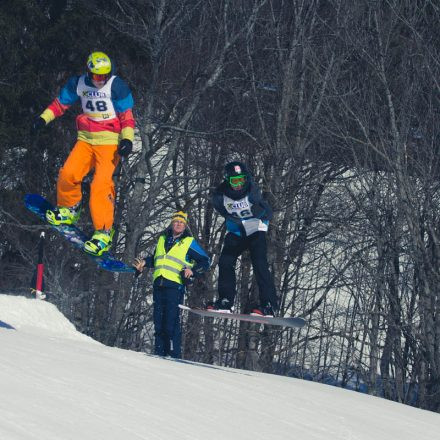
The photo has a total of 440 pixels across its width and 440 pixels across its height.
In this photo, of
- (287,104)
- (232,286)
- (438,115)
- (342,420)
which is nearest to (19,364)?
(342,420)

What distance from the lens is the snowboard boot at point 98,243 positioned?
39.6 ft

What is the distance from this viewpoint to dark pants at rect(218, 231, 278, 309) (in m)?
11.1

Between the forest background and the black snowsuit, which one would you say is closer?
the black snowsuit

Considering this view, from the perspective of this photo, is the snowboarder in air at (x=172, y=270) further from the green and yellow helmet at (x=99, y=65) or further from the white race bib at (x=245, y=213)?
the green and yellow helmet at (x=99, y=65)

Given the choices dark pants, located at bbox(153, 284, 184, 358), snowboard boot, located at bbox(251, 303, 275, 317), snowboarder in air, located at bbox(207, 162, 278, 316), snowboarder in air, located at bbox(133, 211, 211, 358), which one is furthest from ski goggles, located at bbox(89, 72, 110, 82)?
snowboard boot, located at bbox(251, 303, 275, 317)

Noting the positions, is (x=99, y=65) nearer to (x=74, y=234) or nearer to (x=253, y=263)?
(x=74, y=234)

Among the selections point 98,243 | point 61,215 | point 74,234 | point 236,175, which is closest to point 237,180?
point 236,175

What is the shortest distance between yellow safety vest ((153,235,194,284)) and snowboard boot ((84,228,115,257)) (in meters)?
0.80

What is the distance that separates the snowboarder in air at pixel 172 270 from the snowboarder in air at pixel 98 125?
770 millimetres

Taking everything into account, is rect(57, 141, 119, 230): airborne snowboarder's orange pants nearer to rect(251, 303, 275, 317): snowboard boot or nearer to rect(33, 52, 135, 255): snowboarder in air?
rect(33, 52, 135, 255): snowboarder in air

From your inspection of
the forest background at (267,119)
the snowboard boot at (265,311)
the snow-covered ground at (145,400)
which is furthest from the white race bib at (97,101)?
the forest background at (267,119)

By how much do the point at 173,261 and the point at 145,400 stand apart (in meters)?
4.09

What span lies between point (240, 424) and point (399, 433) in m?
1.68

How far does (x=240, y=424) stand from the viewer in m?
7.45
